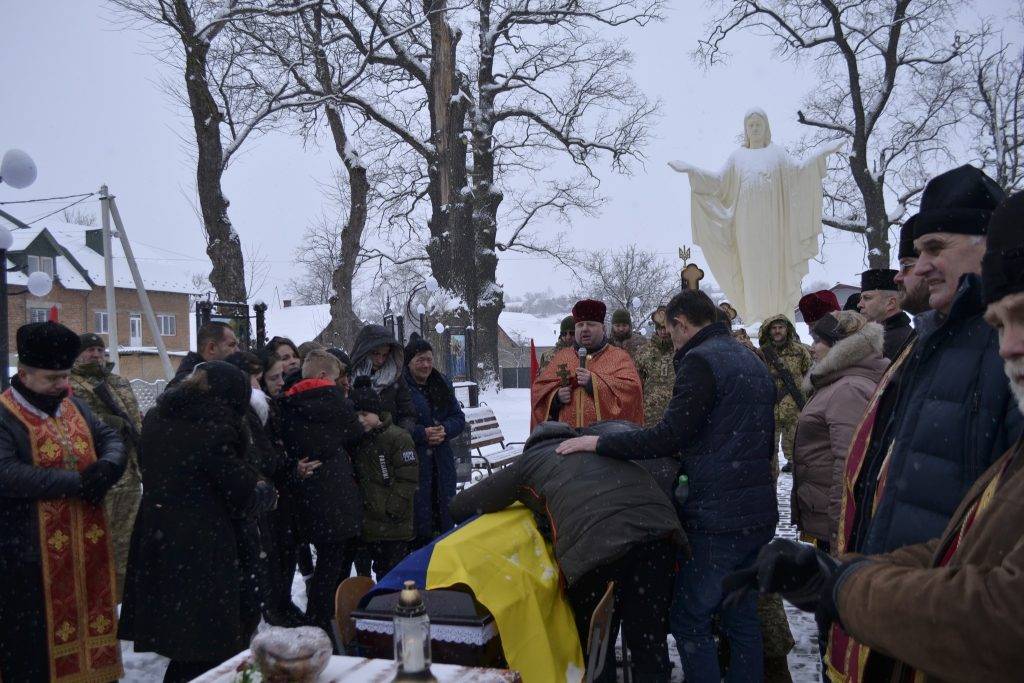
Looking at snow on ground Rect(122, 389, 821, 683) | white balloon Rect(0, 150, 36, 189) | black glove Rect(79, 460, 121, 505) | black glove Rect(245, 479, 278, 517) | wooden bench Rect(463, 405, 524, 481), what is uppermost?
white balloon Rect(0, 150, 36, 189)

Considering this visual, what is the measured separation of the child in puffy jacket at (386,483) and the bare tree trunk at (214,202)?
32.7 ft

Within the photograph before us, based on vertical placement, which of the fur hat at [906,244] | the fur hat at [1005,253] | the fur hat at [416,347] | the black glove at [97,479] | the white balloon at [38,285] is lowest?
the black glove at [97,479]

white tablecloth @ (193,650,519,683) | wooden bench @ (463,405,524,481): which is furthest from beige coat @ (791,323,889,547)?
wooden bench @ (463,405,524,481)

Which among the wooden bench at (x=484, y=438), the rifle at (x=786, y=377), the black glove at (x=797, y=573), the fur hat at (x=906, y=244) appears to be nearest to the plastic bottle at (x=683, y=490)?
the fur hat at (x=906, y=244)

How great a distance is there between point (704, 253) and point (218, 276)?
8846mm

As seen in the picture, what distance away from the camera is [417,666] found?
2.14m

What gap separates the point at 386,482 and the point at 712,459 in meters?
2.17

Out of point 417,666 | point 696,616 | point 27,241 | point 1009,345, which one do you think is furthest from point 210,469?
point 27,241

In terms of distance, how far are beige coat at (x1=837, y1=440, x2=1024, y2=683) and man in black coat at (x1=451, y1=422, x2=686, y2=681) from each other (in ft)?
4.82

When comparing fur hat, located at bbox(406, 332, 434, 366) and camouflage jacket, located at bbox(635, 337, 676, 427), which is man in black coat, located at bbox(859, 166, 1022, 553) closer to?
fur hat, located at bbox(406, 332, 434, 366)

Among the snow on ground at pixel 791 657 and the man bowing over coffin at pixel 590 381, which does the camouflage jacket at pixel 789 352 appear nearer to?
the snow on ground at pixel 791 657

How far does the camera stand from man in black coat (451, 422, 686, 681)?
284 centimetres

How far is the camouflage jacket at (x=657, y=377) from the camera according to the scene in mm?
7211

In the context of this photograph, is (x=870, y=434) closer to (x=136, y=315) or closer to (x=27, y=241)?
(x=27, y=241)
